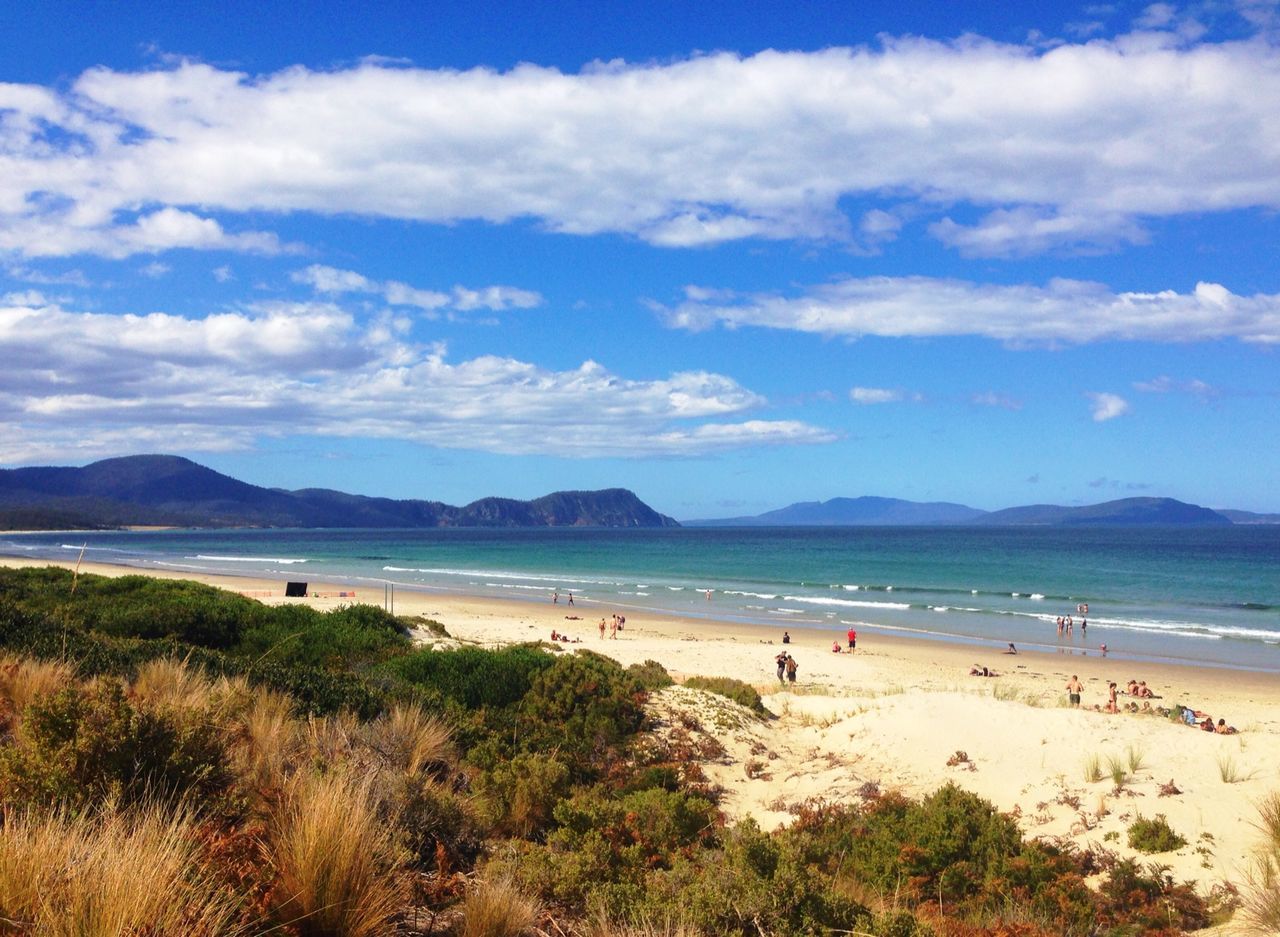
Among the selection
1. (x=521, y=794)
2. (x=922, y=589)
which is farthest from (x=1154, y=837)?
(x=922, y=589)

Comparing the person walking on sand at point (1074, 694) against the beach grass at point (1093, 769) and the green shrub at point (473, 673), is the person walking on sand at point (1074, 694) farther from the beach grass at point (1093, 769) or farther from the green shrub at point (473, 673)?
the green shrub at point (473, 673)

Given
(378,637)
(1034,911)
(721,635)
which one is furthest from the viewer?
(721,635)

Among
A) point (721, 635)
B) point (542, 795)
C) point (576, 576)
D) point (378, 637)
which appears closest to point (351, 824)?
point (542, 795)

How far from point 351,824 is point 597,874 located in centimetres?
196

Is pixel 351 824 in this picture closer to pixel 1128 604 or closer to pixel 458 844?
pixel 458 844

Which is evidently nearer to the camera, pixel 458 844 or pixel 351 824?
pixel 351 824

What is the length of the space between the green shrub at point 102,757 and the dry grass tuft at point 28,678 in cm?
234

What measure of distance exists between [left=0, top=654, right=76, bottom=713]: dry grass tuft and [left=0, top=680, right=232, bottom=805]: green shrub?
2336 mm

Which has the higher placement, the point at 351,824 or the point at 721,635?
the point at 351,824

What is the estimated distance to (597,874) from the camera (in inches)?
221

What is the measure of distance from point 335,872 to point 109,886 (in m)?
1.03

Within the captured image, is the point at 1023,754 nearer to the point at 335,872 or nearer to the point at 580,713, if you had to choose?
the point at 580,713

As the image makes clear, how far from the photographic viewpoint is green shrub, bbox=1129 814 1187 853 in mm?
8578

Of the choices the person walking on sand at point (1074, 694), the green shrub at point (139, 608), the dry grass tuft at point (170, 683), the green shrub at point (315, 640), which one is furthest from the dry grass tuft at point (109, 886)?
the person walking on sand at point (1074, 694)
